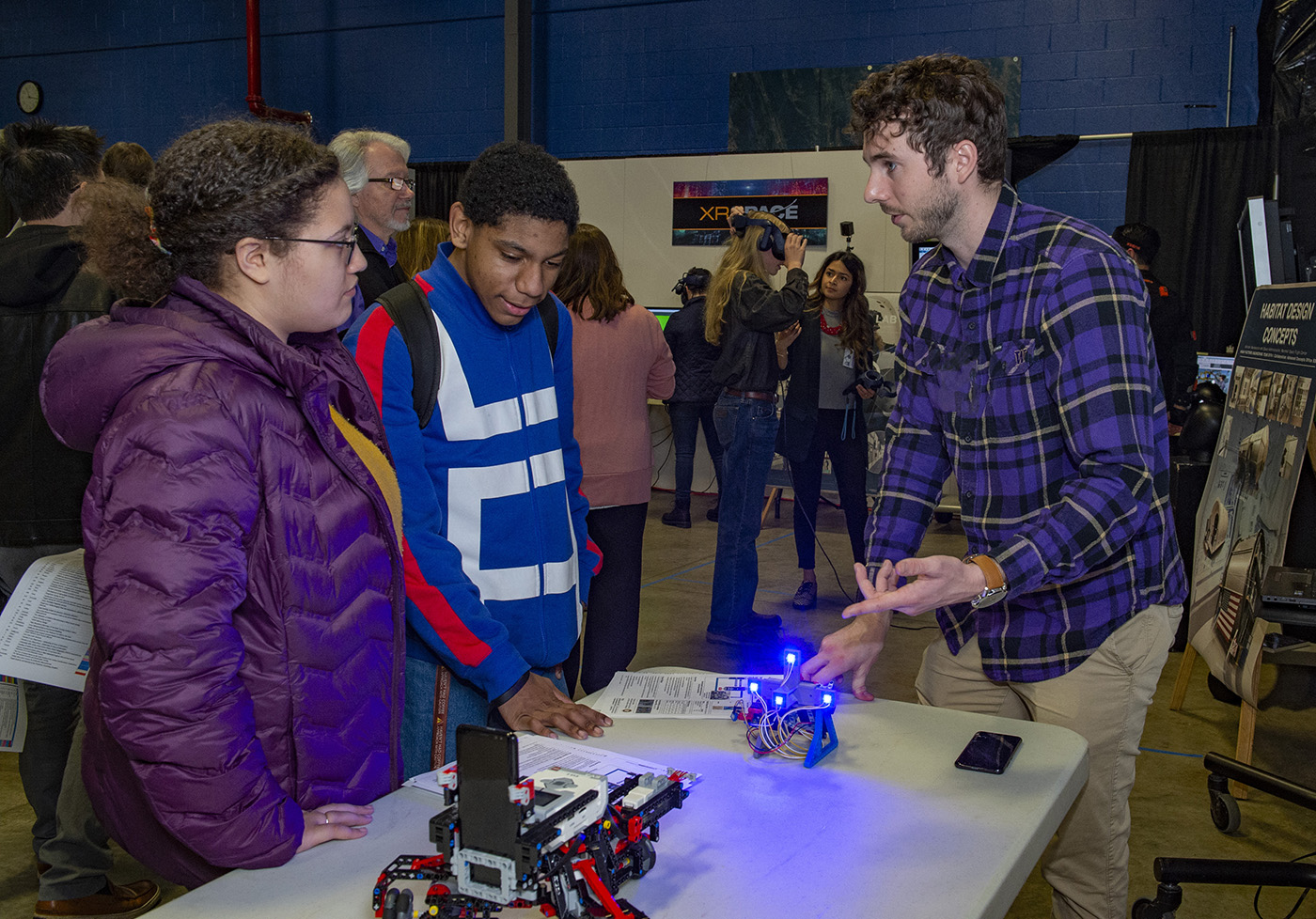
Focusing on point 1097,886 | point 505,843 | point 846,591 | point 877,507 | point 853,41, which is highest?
point 853,41

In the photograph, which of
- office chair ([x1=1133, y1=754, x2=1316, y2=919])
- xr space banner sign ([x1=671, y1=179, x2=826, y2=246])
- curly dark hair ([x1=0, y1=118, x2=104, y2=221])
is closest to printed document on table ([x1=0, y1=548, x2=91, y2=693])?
curly dark hair ([x1=0, y1=118, x2=104, y2=221])

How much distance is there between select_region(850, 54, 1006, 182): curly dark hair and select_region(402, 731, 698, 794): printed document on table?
0.95 meters

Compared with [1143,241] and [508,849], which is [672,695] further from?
[1143,241]

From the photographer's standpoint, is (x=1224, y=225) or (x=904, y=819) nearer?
(x=904, y=819)

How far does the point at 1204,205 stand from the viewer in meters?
6.03

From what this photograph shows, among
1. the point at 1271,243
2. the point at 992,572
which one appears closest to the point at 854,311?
the point at 1271,243

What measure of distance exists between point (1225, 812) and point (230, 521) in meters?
2.62

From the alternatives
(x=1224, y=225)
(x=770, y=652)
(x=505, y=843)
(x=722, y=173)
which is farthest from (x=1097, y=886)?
(x=722, y=173)

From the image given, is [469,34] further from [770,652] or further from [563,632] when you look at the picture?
[563,632]

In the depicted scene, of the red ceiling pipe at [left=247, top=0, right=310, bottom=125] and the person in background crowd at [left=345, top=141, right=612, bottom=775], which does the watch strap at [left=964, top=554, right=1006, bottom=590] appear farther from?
the red ceiling pipe at [left=247, top=0, right=310, bottom=125]

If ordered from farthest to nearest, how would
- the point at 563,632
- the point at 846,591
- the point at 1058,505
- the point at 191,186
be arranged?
the point at 846,591
the point at 563,632
the point at 1058,505
the point at 191,186

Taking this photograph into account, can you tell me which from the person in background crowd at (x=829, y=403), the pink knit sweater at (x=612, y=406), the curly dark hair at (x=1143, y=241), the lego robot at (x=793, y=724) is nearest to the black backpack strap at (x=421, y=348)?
the lego robot at (x=793, y=724)

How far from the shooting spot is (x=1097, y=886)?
158cm

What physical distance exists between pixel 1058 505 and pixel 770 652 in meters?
2.70
